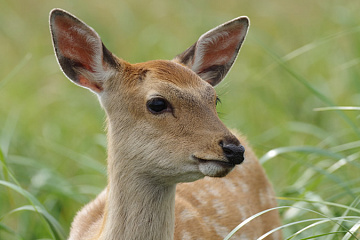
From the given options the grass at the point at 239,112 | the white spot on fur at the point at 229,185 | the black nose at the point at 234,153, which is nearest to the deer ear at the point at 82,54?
the grass at the point at 239,112

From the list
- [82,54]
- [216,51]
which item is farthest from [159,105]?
[216,51]

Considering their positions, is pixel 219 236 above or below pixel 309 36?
below

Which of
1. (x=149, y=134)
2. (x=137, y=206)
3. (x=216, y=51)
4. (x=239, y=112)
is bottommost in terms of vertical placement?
(x=137, y=206)

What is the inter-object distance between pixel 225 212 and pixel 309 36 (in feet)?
16.0

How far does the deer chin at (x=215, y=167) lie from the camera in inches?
162

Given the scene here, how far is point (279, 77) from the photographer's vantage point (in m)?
8.47

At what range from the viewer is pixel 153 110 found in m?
4.43

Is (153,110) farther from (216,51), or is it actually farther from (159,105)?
(216,51)

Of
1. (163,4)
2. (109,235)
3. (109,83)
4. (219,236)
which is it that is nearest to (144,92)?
(109,83)

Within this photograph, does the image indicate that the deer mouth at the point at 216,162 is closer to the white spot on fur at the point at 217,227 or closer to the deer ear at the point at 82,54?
the deer ear at the point at 82,54

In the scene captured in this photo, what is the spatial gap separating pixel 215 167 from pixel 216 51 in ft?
4.17

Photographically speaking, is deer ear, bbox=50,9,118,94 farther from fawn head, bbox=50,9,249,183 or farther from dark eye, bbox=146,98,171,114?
dark eye, bbox=146,98,171,114

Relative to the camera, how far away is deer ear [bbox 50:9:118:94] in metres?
4.65

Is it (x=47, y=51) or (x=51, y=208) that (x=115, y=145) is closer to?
(x=51, y=208)
